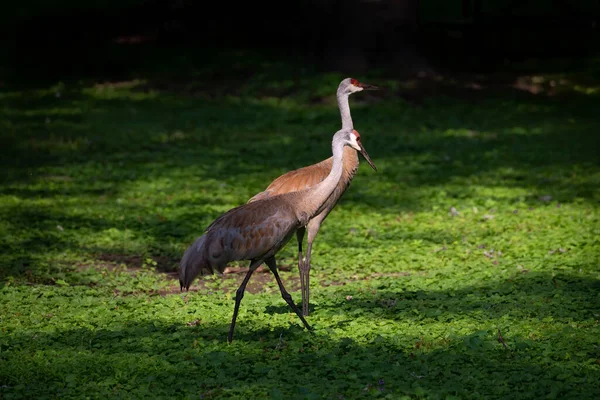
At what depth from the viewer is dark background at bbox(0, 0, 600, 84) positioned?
19.0 m

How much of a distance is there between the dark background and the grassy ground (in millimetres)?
936

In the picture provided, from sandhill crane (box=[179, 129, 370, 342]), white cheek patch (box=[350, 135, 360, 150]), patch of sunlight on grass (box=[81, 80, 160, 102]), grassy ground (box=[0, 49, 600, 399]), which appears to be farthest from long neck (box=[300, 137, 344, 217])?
patch of sunlight on grass (box=[81, 80, 160, 102])

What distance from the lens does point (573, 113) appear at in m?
17.3

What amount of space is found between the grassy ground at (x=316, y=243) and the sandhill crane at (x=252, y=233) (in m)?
0.59

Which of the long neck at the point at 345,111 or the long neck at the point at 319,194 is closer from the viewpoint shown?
the long neck at the point at 319,194

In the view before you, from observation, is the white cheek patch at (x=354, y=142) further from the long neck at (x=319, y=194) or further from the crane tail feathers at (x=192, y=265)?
the crane tail feathers at (x=192, y=265)

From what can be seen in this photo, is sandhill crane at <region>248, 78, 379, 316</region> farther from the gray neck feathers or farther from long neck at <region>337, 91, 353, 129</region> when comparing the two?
the gray neck feathers

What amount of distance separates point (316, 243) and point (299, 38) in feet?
39.3

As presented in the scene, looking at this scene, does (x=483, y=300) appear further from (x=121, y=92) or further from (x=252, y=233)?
(x=121, y=92)

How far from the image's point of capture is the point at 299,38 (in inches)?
849

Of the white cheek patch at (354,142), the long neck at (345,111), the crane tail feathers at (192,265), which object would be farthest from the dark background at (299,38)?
the crane tail feathers at (192,265)

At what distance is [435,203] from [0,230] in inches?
226

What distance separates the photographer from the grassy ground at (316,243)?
6109 millimetres

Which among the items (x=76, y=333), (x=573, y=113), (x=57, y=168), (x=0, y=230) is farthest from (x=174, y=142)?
(x=76, y=333)
